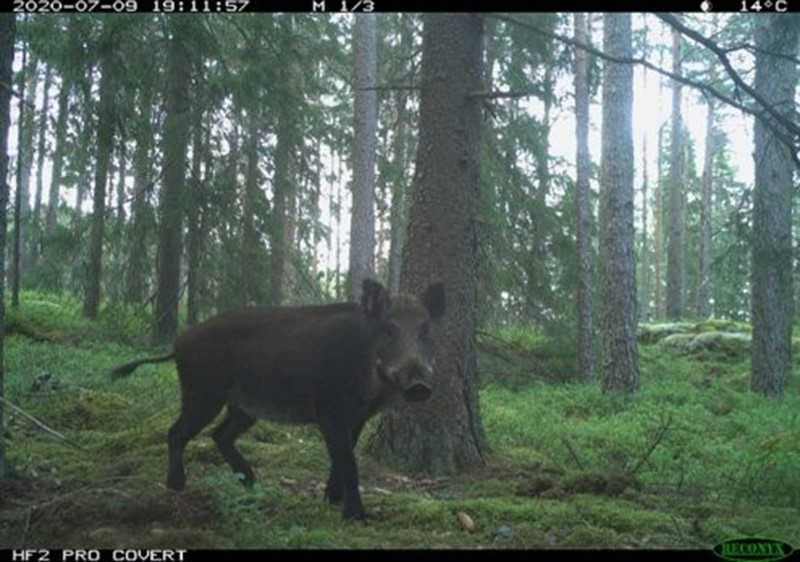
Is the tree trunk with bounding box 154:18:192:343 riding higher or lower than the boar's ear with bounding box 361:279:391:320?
higher

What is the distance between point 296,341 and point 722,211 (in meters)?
52.7

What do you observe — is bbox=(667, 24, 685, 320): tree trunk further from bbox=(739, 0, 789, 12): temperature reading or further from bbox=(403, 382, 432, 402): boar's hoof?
bbox=(403, 382, 432, 402): boar's hoof

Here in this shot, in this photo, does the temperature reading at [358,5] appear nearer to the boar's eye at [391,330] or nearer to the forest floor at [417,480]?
the boar's eye at [391,330]

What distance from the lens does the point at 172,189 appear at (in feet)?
46.3

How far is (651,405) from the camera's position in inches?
560

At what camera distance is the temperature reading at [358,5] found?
Result: 6.44 metres

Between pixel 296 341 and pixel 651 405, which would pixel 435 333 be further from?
pixel 651 405

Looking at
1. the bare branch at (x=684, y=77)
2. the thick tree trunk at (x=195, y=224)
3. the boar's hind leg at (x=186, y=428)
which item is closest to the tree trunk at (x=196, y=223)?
the thick tree trunk at (x=195, y=224)

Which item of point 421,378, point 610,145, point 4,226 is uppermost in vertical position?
point 610,145

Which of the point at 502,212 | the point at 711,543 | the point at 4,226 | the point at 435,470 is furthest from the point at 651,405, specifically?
the point at 4,226

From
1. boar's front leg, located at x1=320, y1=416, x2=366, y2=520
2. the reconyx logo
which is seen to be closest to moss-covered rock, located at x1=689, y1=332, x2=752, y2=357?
the reconyx logo

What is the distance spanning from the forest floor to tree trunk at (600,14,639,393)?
1116 millimetres

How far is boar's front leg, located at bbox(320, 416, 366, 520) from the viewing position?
597cm

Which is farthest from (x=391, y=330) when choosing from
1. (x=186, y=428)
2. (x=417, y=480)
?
(x=417, y=480)
